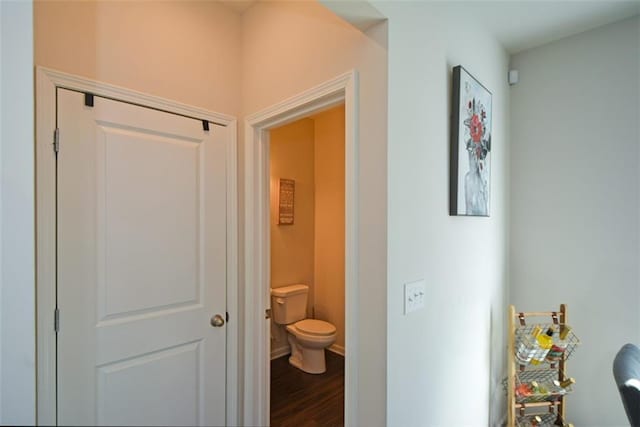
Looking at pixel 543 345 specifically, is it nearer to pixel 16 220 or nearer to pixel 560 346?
pixel 560 346

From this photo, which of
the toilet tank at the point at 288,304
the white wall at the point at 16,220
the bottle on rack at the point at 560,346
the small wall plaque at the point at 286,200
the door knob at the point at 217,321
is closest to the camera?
the white wall at the point at 16,220

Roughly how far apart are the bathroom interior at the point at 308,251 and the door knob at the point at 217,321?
1904 mm

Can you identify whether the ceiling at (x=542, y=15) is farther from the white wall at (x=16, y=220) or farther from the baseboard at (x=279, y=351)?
the baseboard at (x=279, y=351)

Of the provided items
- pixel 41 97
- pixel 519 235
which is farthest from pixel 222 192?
pixel 519 235

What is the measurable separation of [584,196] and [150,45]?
7.61 feet

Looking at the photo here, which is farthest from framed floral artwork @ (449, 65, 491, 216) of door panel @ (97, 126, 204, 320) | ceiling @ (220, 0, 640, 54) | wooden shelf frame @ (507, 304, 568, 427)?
door panel @ (97, 126, 204, 320)

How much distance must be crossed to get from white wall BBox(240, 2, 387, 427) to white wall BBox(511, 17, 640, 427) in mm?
1577

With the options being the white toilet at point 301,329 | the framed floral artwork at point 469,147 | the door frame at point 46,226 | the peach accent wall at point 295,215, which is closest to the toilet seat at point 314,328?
the white toilet at point 301,329

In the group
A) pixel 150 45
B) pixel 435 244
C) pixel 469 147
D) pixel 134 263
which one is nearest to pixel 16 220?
pixel 134 263

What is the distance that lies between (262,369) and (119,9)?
1509mm

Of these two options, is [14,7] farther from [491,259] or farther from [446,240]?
[491,259]

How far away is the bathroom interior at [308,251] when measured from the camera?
2461 mm

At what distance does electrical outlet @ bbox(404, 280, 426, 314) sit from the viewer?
1.05 meters

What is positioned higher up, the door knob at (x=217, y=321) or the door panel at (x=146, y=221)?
the door panel at (x=146, y=221)
